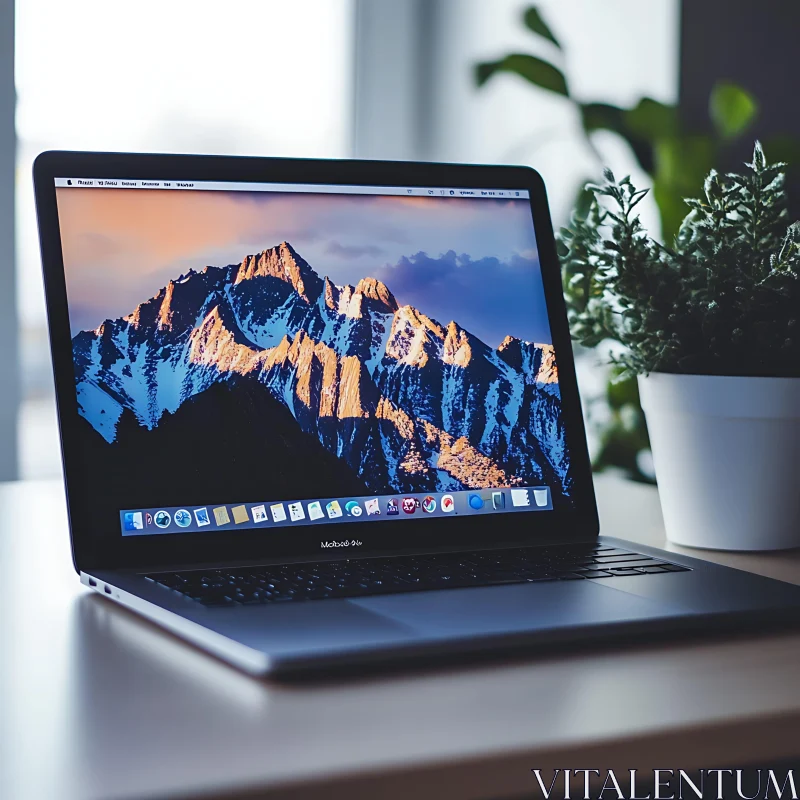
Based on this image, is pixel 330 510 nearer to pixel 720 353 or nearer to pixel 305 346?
pixel 305 346

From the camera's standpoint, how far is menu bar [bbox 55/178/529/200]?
0.82m

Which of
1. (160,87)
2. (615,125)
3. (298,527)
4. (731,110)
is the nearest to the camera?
(298,527)

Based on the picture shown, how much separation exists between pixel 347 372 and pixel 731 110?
1.14 metres

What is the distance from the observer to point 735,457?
91 centimetres

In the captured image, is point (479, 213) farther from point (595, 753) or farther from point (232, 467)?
point (595, 753)

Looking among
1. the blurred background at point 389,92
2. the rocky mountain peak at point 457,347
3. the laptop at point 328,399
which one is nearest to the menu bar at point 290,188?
the laptop at point 328,399

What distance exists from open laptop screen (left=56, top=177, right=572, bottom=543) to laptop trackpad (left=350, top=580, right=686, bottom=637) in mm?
174

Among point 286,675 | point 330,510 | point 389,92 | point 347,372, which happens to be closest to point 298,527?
point 330,510

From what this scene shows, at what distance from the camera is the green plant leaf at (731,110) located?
1.71 meters

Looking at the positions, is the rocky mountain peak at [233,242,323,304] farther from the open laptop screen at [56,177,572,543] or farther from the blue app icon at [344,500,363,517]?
the blue app icon at [344,500,363,517]

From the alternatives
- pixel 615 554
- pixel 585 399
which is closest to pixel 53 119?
pixel 585 399

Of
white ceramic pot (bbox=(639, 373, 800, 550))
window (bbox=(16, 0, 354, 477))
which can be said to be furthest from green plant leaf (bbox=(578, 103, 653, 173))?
white ceramic pot (bbox=(639, 373, 800, 550))

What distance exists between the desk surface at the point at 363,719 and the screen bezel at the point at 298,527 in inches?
4.8

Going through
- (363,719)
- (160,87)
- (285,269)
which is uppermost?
(160,87)
